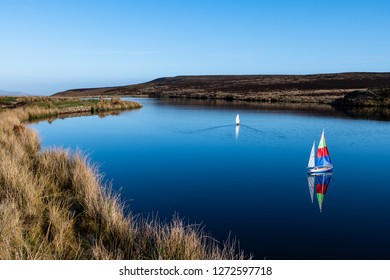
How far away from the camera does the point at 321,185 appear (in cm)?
1271

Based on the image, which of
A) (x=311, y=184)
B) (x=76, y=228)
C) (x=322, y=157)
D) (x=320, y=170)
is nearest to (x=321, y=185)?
(x=311, y=184)

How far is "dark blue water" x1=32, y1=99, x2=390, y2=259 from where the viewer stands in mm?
8375

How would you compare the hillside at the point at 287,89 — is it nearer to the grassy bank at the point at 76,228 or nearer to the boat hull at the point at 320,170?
the boat hull at the point at 320,170

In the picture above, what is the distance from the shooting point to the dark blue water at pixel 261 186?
8375mm

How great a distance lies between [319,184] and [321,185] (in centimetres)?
11

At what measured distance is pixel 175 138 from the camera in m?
24.3

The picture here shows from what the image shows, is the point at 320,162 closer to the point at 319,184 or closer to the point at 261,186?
the point at 319,184

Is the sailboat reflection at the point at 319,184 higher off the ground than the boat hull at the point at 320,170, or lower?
lower

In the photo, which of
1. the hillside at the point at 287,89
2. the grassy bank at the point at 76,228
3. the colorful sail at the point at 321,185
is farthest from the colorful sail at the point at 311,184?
the hillside at the point at 287,89

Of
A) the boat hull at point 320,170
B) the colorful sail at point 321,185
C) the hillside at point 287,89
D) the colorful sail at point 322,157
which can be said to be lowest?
the colorful sail at point 321,185

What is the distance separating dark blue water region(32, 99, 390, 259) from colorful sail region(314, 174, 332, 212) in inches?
6.0

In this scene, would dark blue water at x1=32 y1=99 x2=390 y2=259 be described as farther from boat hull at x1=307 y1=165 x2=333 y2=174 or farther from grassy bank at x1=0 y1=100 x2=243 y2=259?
grassy bank at x1=0 y1=100 x2=243 y2=259

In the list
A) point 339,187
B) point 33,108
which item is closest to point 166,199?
point 339,187
